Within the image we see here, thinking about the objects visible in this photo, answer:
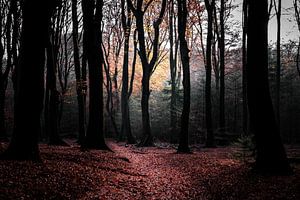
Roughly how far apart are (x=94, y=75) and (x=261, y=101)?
986 cm

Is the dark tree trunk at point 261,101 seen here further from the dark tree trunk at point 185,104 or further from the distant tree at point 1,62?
the distant tree at point 1,62

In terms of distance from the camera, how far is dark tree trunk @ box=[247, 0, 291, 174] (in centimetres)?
848

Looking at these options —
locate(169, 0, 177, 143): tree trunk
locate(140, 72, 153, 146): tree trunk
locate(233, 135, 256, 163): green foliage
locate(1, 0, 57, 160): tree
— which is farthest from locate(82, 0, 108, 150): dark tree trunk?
locate(169, 0, 177, 143): tree trunk

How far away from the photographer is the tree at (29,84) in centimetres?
828

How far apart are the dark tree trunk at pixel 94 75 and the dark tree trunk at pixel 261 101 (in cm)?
879

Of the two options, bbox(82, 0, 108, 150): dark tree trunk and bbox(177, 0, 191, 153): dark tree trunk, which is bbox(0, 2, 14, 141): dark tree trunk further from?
bbox(177, 0, 191, 153): dark tree trunk

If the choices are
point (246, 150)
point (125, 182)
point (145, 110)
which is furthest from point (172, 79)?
point (125, 182)

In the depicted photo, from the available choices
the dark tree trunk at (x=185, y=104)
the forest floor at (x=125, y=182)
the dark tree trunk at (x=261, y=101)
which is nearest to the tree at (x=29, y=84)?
the forest floor at (x=125, y=182)

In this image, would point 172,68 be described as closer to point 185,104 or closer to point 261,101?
point 185,104

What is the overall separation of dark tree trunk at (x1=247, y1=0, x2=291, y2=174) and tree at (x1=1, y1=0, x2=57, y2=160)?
250 inches

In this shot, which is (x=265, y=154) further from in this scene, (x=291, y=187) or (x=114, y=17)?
(x=114, y=17)

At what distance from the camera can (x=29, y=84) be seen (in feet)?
27.3

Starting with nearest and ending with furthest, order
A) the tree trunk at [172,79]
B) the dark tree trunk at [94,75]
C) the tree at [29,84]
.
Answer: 1. the tree at [29,84]
2. the dark tree trunk at [94,75]
3. the tree trunk at [172,79]

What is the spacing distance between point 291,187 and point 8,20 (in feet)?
66.8
